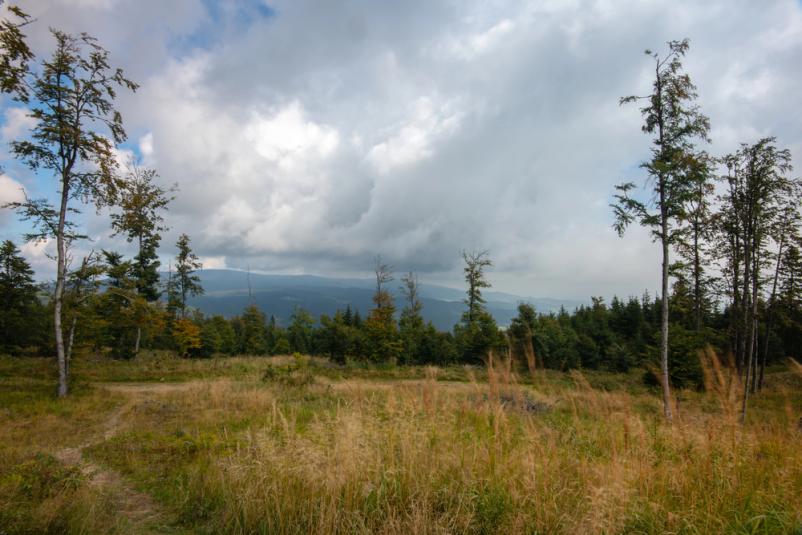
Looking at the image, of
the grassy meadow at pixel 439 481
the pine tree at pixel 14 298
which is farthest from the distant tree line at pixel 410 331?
the grassy meadow at pixel 439 481

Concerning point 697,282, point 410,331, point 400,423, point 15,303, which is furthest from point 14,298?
point 697,282

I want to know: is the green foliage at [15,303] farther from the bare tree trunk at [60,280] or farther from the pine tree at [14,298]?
the bare tree trunk at [60,280]

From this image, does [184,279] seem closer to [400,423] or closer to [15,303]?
[15,303]

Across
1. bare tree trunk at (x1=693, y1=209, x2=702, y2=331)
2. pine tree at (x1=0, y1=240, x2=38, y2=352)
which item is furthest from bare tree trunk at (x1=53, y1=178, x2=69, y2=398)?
bare tree trunk at (x1=693, y1=209, x2=702, y2=331)

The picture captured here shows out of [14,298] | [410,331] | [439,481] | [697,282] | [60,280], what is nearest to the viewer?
[439,481]

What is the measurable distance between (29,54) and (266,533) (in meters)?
10.4

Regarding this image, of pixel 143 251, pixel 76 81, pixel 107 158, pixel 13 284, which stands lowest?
pixel 13 284

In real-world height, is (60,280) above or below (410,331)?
above

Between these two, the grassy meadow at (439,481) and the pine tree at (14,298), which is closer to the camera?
the grassy meadow at (439,481)

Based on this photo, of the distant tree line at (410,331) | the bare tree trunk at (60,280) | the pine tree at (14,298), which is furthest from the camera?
the pine tree at (14,298)

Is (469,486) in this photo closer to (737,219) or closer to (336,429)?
(336,429)

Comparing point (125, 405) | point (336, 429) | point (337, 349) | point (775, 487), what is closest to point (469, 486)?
point (336, 429)

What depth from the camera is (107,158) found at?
41.9ft

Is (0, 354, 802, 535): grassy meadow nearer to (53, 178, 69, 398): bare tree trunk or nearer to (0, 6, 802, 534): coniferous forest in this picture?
(0, 6, 802, 534): coniferous forest
